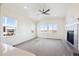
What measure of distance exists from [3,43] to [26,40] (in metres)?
0.45

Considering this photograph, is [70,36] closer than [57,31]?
Yes

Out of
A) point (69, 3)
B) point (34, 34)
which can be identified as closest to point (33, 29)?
→ point (34, 34)

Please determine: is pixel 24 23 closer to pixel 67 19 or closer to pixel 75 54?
pixel 67 19

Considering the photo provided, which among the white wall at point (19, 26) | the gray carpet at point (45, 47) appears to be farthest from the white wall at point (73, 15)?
the white wall at point (19, 26)

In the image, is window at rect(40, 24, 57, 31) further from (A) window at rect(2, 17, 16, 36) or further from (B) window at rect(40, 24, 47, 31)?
(A) window at rect(2, 17, 16, 36)

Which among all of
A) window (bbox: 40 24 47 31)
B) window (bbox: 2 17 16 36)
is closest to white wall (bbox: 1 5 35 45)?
window (bbox: 2 17 16 36)

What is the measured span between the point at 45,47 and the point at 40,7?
2.65 feet

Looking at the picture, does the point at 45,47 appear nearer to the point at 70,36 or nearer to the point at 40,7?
the point at 70,36

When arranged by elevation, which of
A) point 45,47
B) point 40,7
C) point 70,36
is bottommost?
point 45,47

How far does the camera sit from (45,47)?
1980 millimetres

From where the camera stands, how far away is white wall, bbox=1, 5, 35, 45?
1.86 meters

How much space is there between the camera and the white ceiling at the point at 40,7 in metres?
1.90

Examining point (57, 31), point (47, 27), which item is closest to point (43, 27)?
point (47, 27)

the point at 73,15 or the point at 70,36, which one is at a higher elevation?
the point at 73,15
